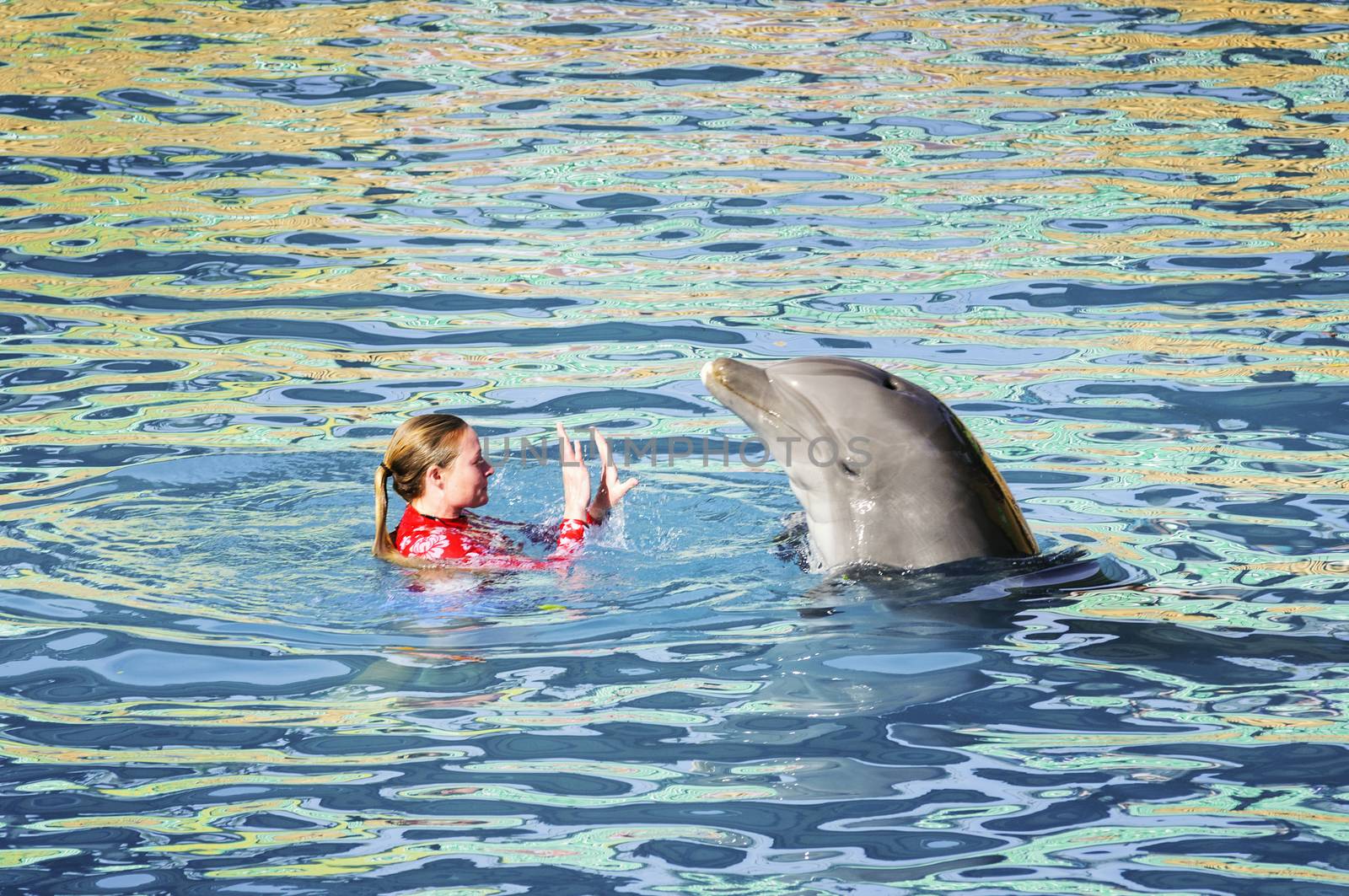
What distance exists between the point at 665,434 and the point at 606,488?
52.7 inches

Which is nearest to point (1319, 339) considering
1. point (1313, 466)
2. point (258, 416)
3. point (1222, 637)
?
point (1313, 466)

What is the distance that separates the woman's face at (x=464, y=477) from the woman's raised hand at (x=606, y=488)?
1.44 feet

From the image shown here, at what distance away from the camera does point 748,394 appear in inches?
208

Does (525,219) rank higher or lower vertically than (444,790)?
higher

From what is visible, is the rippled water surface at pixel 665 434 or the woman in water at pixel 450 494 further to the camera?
the woman in water at pixel 450 494

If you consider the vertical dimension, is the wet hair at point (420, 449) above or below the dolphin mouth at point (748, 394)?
below

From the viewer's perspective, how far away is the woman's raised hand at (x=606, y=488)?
5.72 m

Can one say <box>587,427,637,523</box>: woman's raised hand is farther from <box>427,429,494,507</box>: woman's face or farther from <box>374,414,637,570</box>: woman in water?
<box>427,429,494,507</box>: woman's face

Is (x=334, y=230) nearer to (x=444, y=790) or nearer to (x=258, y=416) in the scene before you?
(x=258, y=416)

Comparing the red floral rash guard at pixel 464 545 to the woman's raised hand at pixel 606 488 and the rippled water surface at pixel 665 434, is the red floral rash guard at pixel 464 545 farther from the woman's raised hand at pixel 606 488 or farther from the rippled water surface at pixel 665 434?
the rippled water surface at pixel 665 434

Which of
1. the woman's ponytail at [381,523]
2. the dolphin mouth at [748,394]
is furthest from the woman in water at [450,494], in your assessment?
the dolphin mouth at [748,394]

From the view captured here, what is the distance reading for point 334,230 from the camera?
9.92 meters

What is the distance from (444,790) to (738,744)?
79 centimetres

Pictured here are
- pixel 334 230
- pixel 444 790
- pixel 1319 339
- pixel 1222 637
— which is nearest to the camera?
pixel 444 790
